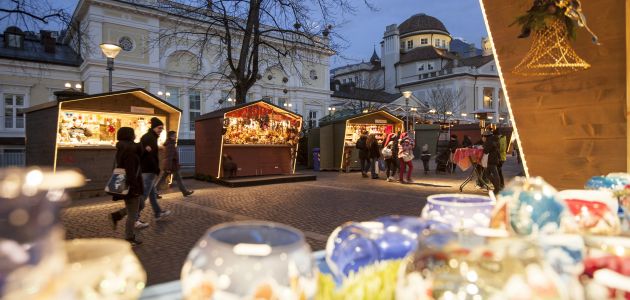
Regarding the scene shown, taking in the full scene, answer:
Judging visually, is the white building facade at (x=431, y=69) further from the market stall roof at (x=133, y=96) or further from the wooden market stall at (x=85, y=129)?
the wooden market stall at (x=85, y=129)

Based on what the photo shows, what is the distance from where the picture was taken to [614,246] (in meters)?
1.13

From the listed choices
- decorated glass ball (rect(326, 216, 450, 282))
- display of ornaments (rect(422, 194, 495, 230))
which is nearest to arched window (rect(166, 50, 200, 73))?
display of ornaments (rect(422, 194, 495, 230))

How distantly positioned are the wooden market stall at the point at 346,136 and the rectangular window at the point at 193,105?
16820 mm

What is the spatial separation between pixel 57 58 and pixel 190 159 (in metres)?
16.0

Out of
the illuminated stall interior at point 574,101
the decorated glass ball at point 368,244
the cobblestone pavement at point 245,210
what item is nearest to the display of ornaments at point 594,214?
the decorated glass ball at point 368,244

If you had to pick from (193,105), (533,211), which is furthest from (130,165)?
(193,105)

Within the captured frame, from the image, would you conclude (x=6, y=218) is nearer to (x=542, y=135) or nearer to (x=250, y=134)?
(x=542, y=135)

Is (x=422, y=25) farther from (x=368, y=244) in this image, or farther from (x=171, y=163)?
(x=368, y=244)

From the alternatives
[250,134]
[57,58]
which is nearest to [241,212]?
[250,134]

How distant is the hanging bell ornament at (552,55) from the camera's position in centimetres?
321

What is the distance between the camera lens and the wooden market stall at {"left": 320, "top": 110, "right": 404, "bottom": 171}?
63.6 ft

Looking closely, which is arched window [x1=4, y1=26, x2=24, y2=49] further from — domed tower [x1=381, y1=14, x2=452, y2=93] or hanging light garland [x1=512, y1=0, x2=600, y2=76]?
domed tower [x1=381, y1=14, x2=452, y2=93]

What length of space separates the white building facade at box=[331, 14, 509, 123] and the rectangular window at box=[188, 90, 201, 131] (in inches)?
1408

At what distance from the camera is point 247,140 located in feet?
50.2
